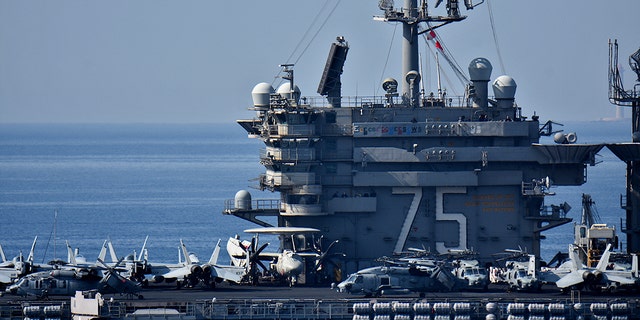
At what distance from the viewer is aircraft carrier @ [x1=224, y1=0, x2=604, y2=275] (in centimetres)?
7056

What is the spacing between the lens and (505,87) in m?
72.1

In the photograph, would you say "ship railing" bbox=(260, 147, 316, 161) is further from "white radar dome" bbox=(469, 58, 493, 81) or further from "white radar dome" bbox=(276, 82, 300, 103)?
"white radar dome" bbox=(469, 58, 493, 81)

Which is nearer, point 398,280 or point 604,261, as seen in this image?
point 398,280

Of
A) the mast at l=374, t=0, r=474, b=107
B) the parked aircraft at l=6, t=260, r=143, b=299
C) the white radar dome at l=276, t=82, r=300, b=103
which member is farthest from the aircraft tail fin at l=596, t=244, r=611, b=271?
the parked aircraft at l=6, t=260, r=143, b=299

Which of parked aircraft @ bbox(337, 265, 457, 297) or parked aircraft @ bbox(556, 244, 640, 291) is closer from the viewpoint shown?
parked aircraft @ bbox(337, 265, 457, 297)

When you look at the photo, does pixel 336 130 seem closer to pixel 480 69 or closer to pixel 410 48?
pixel 410 48

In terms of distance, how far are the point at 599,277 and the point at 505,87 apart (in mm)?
11398

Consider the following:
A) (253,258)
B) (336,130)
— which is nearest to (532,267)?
(336,130)

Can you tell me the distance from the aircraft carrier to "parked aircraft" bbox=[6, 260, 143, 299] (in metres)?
9.26

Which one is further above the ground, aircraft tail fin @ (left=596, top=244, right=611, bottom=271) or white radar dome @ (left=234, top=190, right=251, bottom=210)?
white radar dome @ (left=234, top=190, right=251, bottom=210)

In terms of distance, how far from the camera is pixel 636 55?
74.4m

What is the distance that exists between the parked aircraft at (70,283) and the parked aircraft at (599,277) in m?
21.3

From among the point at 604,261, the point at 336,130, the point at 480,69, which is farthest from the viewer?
the point at 480,69

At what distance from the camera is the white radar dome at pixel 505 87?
7206 centimetres
